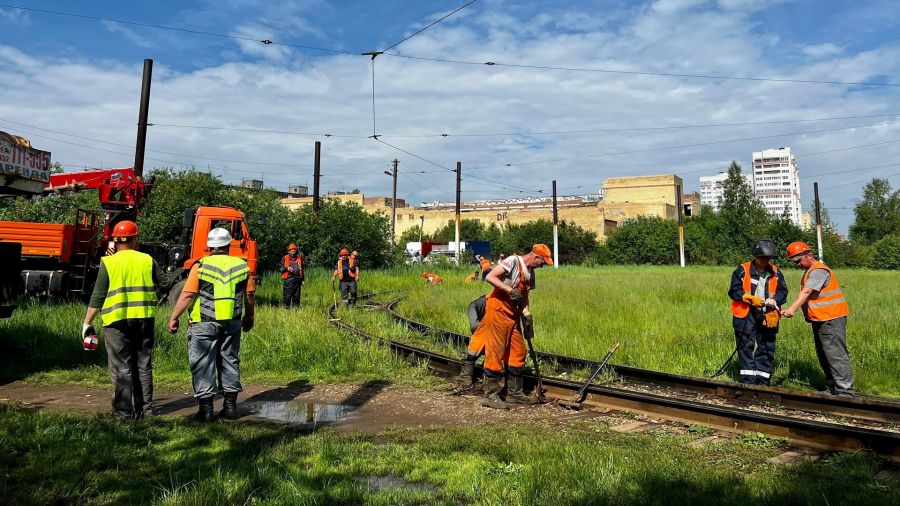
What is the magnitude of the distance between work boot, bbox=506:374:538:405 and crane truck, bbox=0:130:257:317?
8.81 meters

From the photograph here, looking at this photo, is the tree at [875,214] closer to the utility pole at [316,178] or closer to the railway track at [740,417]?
the utility pole at [316,178]

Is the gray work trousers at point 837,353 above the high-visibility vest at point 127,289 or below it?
below

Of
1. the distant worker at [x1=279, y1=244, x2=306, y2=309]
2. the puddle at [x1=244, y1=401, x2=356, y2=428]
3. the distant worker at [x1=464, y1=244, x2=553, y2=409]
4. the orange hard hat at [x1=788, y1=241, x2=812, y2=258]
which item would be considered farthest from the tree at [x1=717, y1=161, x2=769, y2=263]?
the puddle at [x1=244, y1=401, x2=356, y2=428]

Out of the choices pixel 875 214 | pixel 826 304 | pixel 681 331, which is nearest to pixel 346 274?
pixel 681 331

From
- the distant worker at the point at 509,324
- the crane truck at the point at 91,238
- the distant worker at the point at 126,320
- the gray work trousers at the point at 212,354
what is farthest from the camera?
the crane truck at the point at 91,238

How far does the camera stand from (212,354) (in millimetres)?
6418

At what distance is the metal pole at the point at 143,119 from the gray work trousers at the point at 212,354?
656 inches

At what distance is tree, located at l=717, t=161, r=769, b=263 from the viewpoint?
60.8m

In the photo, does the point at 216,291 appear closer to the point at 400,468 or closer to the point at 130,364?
the point at 130,364

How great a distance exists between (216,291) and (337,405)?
1.99 m

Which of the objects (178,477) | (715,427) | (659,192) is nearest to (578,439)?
(715,427)

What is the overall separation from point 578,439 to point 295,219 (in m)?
29.2

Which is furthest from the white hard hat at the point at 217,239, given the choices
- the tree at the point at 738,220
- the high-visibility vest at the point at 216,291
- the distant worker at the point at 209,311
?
the tree at the point at 738,220

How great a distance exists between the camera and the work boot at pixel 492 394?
7.24 metres
